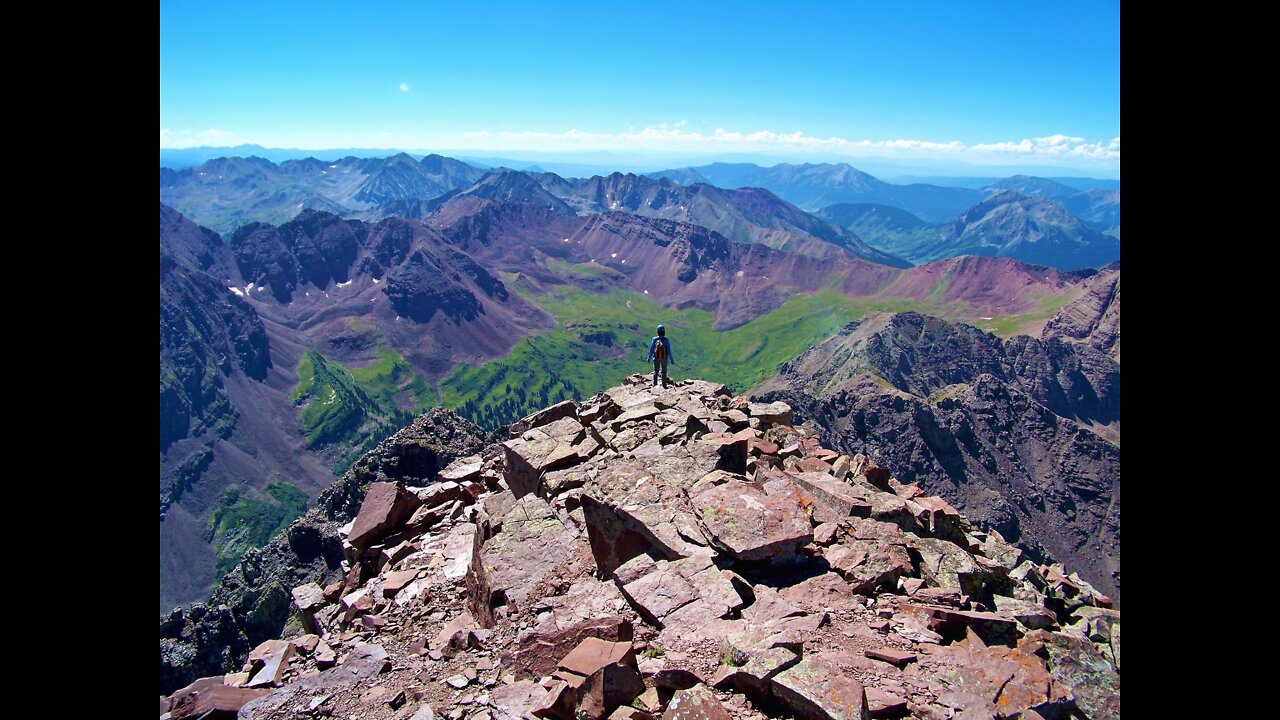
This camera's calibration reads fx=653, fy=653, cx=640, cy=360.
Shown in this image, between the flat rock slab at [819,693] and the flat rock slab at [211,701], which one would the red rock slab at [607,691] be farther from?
the flat rock slab at [211,701]

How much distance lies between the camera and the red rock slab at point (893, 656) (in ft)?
38.9

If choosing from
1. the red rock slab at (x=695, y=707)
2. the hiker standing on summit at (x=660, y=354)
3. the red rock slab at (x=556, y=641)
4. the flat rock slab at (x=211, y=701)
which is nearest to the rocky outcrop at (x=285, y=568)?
the hiker standing on summit at (x=660, y=354)

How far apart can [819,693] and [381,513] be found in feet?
59.1

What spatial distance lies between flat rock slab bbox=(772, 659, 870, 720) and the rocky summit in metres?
0.03

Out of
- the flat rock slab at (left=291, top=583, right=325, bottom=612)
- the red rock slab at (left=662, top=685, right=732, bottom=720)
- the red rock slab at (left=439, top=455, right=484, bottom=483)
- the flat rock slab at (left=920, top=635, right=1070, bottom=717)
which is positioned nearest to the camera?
the red rock slab at (left=662, top=685, right=732, bottom=720)

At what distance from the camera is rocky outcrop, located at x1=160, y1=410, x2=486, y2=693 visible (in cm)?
4384

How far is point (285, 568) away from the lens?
165ft

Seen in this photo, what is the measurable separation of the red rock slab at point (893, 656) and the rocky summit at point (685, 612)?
37mm

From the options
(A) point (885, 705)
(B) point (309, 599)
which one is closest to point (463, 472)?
(B) point (309, 599)

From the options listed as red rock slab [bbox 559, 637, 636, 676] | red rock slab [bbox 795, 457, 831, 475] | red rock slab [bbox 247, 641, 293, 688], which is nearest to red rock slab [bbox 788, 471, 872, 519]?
red rock slab [bbox 795, 457, 831, 475]

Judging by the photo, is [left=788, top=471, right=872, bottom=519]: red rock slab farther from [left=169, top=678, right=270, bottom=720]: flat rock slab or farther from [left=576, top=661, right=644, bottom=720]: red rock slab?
[left=169, top=678, right=270, bottom=720]: flat rock slab
